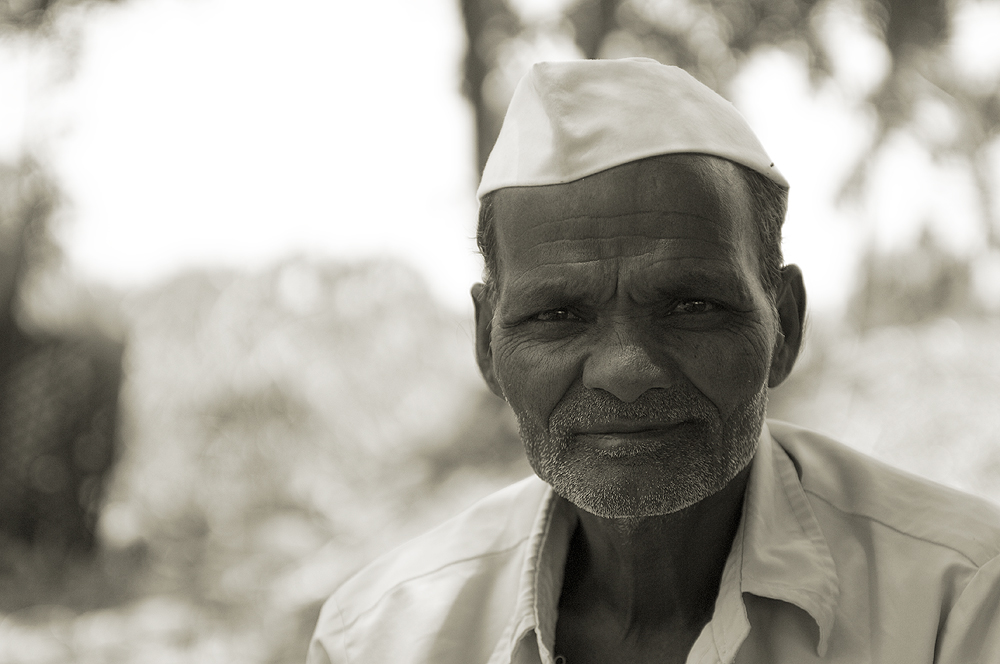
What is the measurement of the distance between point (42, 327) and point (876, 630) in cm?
492

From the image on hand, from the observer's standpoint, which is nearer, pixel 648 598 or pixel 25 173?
pixel 648 598

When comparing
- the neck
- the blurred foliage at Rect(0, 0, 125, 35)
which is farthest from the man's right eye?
the blurred foliage at Rect(0, 0, 125, 35)

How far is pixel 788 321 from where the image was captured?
5.64 feet

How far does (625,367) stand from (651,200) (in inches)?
11.7

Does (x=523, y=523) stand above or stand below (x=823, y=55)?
below

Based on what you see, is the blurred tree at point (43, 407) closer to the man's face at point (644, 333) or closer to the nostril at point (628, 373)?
the man's face at point (644, 333)

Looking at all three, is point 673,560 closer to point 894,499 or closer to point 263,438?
point 894,499

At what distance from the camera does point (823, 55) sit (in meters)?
4.72

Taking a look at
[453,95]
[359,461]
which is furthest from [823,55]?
[359,461]

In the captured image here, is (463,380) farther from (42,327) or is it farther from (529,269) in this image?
(529,269)

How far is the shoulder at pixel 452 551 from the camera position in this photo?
1801 millimetres

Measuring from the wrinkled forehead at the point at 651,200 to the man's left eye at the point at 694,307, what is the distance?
12 cm

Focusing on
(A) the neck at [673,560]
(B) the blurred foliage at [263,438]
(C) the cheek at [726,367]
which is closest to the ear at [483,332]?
(A) the neck at [673,560]

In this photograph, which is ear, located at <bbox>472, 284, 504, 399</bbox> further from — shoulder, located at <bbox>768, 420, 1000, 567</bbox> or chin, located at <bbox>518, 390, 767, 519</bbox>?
shoulder, located at <bbox>768, 420, 1000, 567</bbox>
